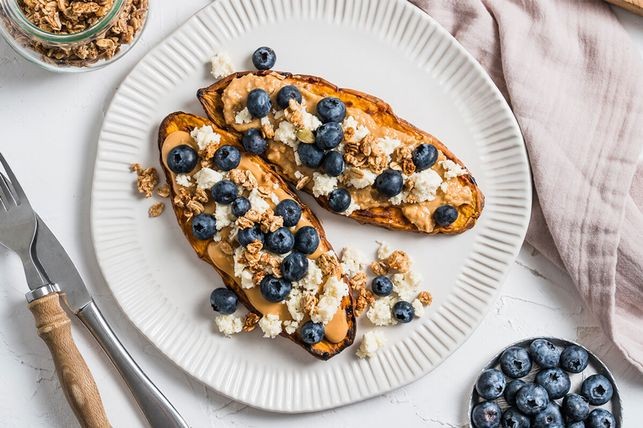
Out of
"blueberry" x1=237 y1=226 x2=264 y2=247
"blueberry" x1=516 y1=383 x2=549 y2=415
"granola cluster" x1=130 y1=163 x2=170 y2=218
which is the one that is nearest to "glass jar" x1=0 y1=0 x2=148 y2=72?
"granola cluster" x1=130 y1=163 x2=170 y2=218

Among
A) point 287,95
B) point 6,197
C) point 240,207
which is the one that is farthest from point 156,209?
point 287,95

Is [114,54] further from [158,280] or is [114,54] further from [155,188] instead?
[158,280]

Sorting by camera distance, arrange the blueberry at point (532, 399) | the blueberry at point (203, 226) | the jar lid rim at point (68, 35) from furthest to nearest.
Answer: the blueberry at point (532, 399), the blueberry at point (203, 226), the jar lid rim at point (68, 35)

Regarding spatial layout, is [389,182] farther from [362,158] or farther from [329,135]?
[329,135]

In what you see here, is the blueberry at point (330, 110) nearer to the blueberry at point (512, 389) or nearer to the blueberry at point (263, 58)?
the blueberry at point (263, 58)

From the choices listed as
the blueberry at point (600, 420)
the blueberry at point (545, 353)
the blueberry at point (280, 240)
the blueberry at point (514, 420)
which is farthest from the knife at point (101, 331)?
the blueberry at point (600, 420)

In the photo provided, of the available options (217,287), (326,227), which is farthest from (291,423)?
(326,227)
